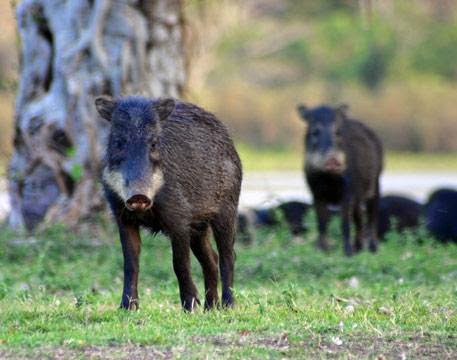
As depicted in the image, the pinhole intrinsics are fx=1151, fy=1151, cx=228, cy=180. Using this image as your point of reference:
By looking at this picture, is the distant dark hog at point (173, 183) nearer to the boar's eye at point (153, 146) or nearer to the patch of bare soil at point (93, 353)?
the boar's eye at point (153, 146)

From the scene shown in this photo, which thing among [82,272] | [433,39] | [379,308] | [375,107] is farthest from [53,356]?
[433,39]

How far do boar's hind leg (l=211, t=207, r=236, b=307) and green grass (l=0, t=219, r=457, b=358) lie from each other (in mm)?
164

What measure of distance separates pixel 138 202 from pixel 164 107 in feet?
2.48

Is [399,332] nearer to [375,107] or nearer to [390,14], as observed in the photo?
[375,107]

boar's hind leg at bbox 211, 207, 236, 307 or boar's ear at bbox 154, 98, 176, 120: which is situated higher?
boar's ear at bbox 154, 98, 176, 120

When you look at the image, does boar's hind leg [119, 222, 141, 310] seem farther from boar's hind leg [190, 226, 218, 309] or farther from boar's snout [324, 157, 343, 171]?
boar's snout [324, 157, 343, 171]

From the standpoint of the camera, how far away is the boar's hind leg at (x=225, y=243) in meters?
7.23

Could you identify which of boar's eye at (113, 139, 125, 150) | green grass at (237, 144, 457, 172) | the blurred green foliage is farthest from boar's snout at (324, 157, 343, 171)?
green grass at (237, 144, 457, 172)

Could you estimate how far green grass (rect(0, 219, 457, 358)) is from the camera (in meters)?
5.59

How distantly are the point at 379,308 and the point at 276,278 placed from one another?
2450 mm

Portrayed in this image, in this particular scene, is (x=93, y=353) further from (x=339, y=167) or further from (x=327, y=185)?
(x=327, y=185)

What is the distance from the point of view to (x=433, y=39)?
37906 mm

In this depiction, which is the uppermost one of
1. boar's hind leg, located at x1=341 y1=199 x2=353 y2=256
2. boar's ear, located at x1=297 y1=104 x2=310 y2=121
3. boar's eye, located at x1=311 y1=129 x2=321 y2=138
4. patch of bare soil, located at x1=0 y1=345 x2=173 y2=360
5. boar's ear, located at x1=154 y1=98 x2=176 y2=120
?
boar's ear, located at x1=154 y1=98 x2=176 y2=120

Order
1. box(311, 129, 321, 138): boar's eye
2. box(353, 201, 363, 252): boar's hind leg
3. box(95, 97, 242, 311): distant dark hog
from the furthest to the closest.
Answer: box(353, 201, 363, 252): boar's hind leg → box(311, 129, 321, 138): boar's eye → box(95, 97, 242, 311): distant dark hog
